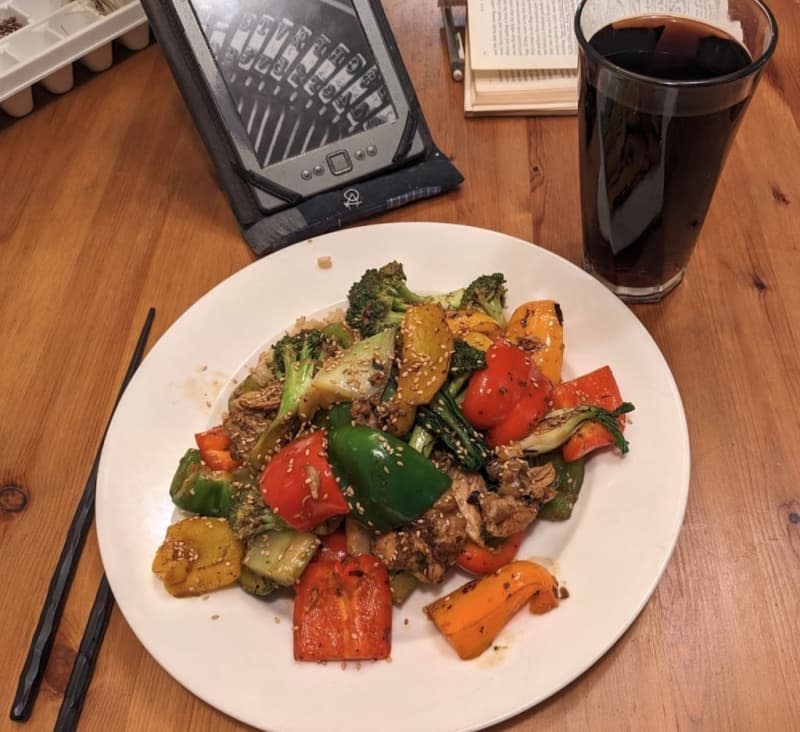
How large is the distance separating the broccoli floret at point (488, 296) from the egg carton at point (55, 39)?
1203 millimetres

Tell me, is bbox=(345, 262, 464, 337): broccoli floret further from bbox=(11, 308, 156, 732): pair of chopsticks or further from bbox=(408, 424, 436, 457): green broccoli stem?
bbox=(11, 308, 156, 732): pair of chopsticks

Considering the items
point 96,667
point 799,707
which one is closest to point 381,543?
point 96,667

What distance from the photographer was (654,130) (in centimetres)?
108

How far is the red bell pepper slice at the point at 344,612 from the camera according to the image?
0.96 metres

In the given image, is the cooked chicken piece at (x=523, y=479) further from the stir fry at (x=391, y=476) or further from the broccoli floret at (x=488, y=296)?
the broccoli floret at (x=488, y=296)

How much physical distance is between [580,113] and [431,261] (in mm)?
348

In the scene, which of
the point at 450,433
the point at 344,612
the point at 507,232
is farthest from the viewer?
the point at 507,232

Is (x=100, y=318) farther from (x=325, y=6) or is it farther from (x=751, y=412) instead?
(x=751, y=412)

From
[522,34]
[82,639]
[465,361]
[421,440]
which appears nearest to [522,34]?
[522,34]

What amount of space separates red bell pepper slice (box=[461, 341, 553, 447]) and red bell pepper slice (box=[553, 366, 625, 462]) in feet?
0.17

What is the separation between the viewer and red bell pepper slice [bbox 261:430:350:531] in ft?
3.30

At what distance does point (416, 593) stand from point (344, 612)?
129 millimetres

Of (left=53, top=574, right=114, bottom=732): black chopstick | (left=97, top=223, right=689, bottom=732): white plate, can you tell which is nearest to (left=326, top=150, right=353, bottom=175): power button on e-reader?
(left=97, top=223, right=689, bottom=732): white plate

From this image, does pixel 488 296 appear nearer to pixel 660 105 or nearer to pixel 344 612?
pixel 660 105
